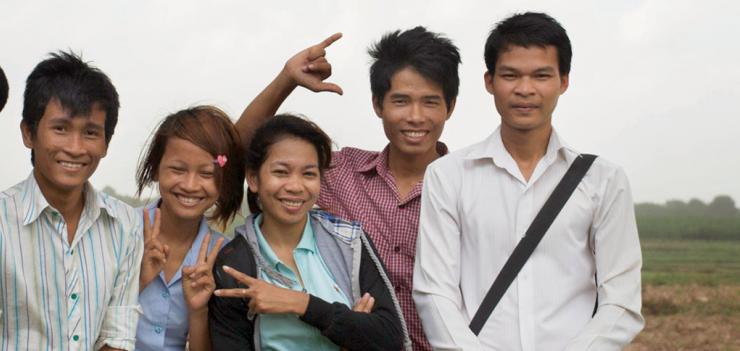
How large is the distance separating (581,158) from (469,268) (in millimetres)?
629

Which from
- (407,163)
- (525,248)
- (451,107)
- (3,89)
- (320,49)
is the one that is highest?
(320,49)

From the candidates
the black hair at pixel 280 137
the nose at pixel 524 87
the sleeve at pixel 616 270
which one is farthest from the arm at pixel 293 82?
the sleeve at pixel 616 270

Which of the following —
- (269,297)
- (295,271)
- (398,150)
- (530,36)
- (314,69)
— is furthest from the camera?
(314,69)

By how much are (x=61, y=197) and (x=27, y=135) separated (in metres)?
0.30

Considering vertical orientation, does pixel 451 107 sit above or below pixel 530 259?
above

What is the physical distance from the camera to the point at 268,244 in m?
3.82

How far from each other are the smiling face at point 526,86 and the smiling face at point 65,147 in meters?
1.58

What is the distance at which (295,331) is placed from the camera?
12.0ft

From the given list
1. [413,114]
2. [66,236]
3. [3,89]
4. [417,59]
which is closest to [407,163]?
[413,114]

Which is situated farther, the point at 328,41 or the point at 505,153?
the point at 328,41

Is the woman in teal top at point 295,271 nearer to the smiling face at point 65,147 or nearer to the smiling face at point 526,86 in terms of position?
the smiling face at point 65,147

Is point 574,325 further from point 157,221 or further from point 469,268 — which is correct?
point 157,221

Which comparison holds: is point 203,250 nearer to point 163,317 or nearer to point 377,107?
point 163,317

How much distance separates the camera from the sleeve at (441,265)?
12.0ft
